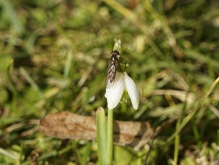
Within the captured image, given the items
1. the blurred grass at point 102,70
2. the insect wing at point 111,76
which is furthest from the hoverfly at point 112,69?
the blurred grass at point 102,70

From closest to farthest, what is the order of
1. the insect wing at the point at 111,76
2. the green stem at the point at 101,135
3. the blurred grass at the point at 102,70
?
the insect wing at the point at 111,76 < the green stem at the point at 101,135 < the blurred grass at the point at 102,70

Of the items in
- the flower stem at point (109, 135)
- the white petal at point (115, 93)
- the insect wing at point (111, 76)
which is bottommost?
the flower stem at point (109, 135)

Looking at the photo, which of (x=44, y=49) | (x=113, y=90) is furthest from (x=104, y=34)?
(x=113, y=90)

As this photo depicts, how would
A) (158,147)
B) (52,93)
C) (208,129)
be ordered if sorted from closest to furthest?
(158,147)
(208,129)
(52,93)

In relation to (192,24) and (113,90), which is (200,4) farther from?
(113,90)

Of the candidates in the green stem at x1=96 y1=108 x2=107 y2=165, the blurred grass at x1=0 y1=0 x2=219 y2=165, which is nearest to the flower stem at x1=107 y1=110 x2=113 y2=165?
the green stem at x1=96 y1=108 x2=107 y2=165

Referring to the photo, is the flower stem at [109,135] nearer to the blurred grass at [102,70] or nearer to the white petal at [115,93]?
the white petal at [115,93]

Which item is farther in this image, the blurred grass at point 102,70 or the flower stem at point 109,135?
the blurred grass at point 102,70

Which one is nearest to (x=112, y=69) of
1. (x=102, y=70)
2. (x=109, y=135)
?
(x=109, y=135)
